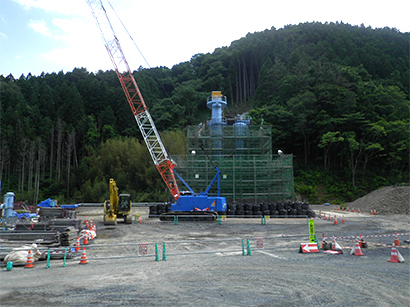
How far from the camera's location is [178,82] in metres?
98.5

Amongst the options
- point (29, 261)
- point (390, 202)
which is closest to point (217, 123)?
point (390, 202)

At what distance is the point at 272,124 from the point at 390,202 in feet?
82.7

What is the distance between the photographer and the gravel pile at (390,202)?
31.3m

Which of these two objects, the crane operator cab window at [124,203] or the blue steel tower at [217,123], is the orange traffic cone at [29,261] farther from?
the blue steel tower at [217,123]

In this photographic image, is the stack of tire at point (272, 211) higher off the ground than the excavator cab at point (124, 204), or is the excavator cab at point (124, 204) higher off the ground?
the excavator cab at point (124, 204)

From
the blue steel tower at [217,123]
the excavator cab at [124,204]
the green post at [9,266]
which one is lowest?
the green post at [9,266]

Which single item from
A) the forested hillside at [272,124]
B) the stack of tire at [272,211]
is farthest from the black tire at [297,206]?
the forested hillside at [272,124]

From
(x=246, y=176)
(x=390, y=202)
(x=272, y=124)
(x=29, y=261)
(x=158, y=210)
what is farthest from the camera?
(x=272, y=124)

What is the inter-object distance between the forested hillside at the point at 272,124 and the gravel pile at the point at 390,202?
792 centimetres

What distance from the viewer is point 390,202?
32375mm

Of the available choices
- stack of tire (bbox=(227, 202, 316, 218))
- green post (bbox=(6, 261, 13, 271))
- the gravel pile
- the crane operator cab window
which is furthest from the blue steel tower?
green post (bbox=(6, 261, 13, 271))

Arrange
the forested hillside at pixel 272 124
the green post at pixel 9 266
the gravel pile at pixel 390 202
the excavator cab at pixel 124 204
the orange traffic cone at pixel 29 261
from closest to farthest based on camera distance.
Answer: the green post at pixel 9 266
the orange traffic cone at pixel 29 261
the excavator cab at pixel 124 204
the gravel pile at pixel 390 202
the forested hillside at pixel 272 124

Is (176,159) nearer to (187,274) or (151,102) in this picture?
(187,274)

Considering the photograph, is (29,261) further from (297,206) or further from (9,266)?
(297,206)
